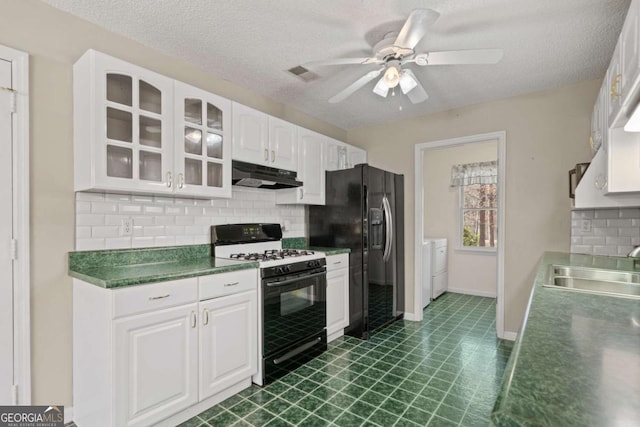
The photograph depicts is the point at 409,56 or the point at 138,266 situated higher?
the point at 409,56

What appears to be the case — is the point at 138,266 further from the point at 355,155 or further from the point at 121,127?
the point at 355,155

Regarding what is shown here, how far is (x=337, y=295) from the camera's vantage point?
10.6ft

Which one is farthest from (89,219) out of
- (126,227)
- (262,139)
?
(262,139)

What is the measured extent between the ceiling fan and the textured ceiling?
0.19 metres

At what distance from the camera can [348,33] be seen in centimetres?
218

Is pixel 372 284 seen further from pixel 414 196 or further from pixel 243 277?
pixel 243 277

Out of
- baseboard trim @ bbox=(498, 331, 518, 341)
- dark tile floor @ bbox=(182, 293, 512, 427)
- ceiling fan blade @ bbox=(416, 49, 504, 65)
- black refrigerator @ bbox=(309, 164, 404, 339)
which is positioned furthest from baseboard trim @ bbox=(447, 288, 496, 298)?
ceiling fan blade @ bbox=(416, 49, 504, 65)

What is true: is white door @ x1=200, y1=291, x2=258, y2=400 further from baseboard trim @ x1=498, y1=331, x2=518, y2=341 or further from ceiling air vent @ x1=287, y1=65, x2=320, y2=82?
baseboard trim @ x1=498, y1=331, x2=518, y2=341

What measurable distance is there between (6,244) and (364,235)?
9.00 ft

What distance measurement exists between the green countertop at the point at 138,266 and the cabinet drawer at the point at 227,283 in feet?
0.12

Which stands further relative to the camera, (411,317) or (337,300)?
(411,317)

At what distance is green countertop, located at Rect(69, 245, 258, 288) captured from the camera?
1.73 metres

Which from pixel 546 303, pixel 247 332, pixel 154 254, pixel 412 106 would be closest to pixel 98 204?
pixel 154 254

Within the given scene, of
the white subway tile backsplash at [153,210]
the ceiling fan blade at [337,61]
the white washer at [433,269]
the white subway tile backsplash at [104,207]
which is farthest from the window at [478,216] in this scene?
the white subway tile backsplash at [104,207]
